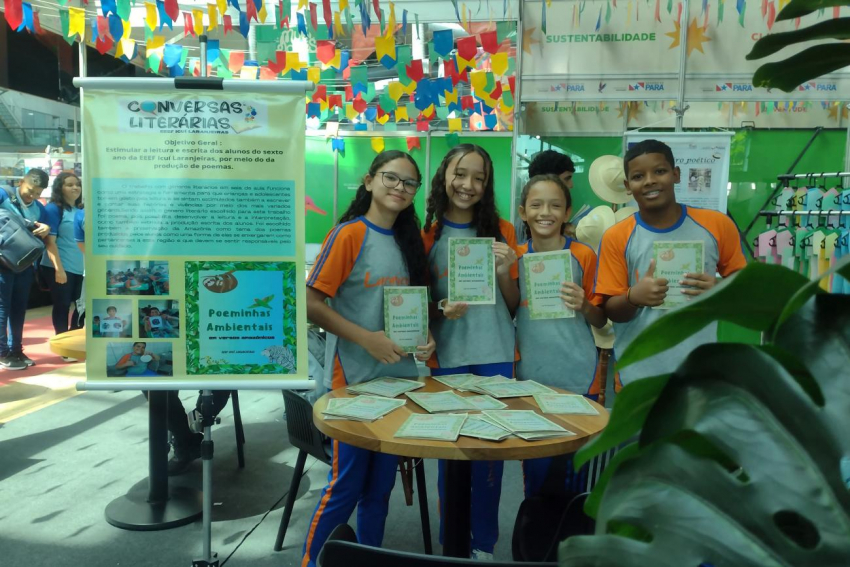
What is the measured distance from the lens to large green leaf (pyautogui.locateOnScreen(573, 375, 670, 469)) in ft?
1.71

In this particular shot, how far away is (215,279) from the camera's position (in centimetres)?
217

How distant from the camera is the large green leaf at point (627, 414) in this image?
521mm

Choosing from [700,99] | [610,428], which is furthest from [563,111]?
[610,428]

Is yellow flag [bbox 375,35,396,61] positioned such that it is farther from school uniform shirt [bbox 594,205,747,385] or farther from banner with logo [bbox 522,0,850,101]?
school uniform shirt [bbox 594,205,747,385]

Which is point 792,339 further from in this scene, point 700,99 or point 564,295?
point 700,99

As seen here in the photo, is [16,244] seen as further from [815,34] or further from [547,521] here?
[815,34]

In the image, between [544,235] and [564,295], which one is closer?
[564,295]

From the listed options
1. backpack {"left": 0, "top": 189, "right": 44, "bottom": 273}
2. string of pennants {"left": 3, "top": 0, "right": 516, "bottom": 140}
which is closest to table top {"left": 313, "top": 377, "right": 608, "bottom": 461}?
string of pennants {"left": 3, "top": 0, "right": 516, "bottom": 140}

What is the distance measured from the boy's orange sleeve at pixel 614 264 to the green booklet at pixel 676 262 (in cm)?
18

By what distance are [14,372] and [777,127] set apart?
700 centimetres

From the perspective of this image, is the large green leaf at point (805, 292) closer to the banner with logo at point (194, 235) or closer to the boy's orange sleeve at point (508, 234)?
the banner with logo at point (194, 235)

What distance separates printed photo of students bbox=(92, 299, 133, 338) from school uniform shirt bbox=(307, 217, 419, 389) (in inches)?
23.5

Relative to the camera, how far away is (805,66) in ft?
2.28

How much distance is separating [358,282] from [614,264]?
905mm
